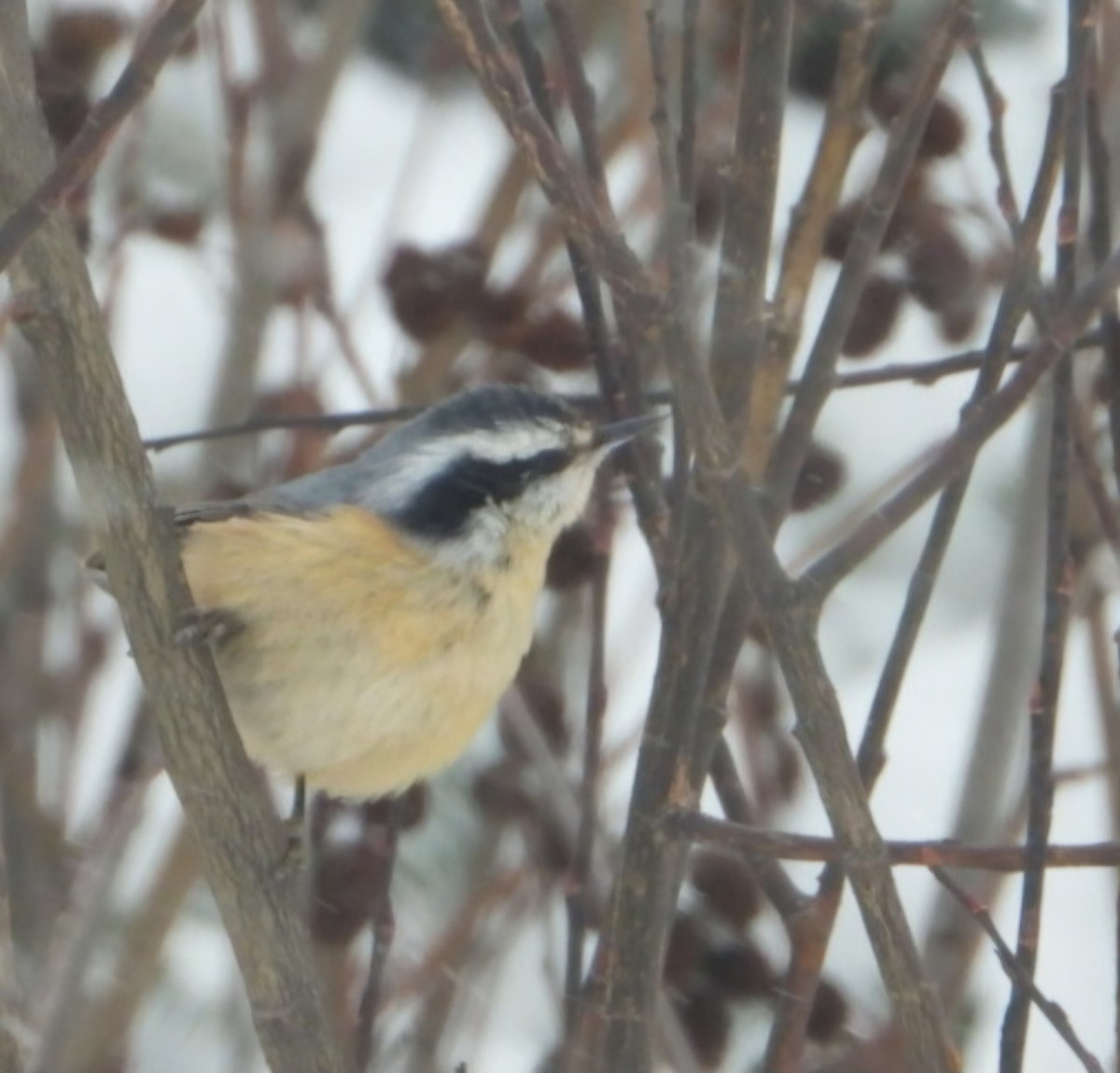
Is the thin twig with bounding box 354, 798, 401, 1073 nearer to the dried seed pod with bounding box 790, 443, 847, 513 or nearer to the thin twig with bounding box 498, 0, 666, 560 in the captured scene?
the thin twig with bounding box 498, 0, 666, 560

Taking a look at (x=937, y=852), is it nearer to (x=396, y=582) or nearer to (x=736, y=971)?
(x=396, y=582)

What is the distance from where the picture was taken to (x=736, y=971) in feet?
9.63

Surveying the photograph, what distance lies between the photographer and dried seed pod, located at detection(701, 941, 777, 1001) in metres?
2.93

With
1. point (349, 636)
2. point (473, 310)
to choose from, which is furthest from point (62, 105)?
point (349, 636)

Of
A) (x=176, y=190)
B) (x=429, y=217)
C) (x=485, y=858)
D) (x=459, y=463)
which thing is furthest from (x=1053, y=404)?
(x=429, y=217)

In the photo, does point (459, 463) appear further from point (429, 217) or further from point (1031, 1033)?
point (429, 217)

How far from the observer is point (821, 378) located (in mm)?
2008

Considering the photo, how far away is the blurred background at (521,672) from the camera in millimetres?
2975

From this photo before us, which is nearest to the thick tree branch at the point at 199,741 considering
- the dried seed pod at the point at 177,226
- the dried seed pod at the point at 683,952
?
the dried seed pod at the point at 683,952

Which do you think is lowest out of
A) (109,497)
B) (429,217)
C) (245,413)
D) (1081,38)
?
(109,497)

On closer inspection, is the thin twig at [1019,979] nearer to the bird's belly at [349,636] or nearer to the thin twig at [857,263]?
the thin twig at [857,263]

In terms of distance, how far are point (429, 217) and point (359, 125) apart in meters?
0.53

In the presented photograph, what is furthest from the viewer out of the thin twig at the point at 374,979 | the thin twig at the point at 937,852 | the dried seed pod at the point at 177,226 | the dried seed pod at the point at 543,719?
the dried seed pod at the point at 177,226

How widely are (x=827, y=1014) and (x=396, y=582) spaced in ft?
2.76
